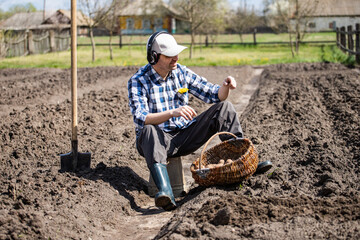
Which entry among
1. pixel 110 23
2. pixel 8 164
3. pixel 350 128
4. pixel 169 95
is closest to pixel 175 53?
pixel 169 95

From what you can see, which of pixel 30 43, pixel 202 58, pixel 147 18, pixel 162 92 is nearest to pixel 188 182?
pixel 162 92

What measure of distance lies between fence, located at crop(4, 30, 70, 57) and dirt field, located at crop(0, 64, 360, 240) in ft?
60.1

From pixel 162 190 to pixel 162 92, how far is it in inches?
43.4

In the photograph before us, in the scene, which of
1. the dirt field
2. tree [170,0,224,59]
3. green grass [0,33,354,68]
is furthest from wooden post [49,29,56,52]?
the dirt field

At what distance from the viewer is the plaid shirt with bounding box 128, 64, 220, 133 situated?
15.4ft

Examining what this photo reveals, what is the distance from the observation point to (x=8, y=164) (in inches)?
228

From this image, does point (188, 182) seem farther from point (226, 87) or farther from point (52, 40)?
point (52, 40)

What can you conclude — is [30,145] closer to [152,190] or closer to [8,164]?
[8,164]

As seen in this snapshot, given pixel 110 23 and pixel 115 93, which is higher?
pixel 110 23

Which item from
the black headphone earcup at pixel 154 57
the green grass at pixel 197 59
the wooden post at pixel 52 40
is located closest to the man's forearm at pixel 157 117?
the black headphone earcup at pixel 154 57

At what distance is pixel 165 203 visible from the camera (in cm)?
428

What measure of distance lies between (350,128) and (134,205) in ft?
11.8

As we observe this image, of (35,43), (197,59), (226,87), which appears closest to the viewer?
(226,87)

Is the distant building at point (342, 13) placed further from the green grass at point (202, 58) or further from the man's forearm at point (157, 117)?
the man's forearm at point (157, 117)
